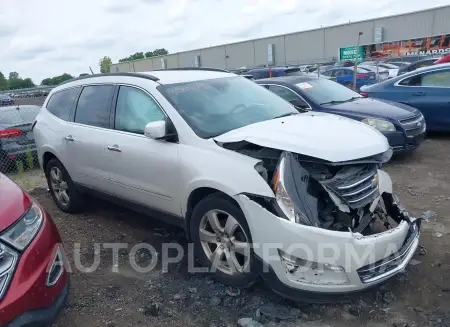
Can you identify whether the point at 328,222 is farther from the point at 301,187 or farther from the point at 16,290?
the point at 16,290

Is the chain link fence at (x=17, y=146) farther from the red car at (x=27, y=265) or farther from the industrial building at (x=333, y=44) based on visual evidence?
the industrial building at (x=333, y=44)

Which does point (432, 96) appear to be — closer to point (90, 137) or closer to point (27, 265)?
point (90, 137)

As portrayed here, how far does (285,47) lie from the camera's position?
53.4 meters

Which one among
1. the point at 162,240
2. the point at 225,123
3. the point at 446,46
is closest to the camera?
the point at 225,123

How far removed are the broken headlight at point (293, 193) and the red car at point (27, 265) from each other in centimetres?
152

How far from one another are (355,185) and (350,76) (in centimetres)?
1786

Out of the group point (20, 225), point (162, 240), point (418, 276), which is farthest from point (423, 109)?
point (20, 225)

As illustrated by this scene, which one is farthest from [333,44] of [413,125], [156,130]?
[156,130]

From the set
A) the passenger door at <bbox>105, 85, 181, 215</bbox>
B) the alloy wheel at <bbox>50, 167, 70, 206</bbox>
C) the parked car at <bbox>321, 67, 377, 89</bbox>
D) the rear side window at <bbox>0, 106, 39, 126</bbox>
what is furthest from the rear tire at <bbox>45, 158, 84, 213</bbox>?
the parked car at <bbox>321, 67, 377, 89</bbox>

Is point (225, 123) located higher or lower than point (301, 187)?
higher

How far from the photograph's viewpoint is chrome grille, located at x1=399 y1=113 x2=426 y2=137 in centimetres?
665

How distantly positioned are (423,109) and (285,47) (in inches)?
1867

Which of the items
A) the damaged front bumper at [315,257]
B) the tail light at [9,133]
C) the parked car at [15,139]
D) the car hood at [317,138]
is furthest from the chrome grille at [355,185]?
the tail light at [9,133]

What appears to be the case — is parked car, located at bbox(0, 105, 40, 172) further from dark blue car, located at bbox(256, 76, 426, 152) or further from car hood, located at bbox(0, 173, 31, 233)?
car hood, located at bbox(0, 173, 31, 233)
